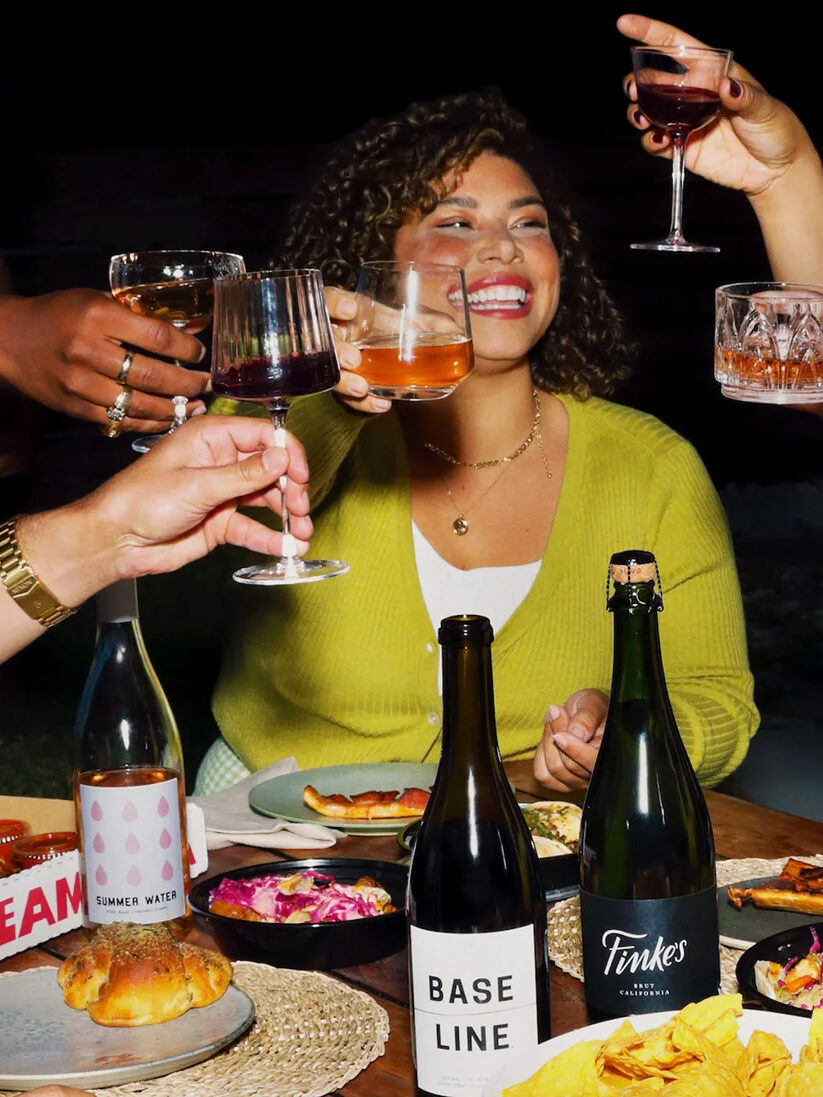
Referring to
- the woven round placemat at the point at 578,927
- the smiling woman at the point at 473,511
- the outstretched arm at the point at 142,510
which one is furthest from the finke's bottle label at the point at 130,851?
the smiling woman at the point at 473,511

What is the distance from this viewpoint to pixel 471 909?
3.40 feet

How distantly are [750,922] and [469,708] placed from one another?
1.23 ft

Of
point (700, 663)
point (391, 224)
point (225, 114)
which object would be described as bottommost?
point (700, 663)

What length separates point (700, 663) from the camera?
222cm

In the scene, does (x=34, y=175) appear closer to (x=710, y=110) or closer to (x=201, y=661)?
(x=201, y=661)

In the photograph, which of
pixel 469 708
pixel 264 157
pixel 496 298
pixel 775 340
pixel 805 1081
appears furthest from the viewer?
pixel 264 157

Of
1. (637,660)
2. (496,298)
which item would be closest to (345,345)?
(637,660)

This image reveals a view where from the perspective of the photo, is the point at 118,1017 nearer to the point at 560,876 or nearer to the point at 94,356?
the point at 560,876

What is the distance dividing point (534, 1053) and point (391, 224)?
190cm

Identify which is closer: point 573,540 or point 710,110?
point 710,110

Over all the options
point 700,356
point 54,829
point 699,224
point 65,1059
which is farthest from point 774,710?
point 65,1059

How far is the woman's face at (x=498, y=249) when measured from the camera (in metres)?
2.36

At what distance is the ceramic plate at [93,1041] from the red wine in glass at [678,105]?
48.0 inches

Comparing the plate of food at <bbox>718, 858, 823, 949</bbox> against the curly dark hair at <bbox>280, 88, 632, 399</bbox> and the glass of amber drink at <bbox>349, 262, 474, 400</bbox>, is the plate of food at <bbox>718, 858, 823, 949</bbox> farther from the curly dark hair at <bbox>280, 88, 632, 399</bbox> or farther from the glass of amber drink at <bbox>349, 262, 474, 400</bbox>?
the curly dark hair at <bbox>280, 88, 632, 399</bbox>
